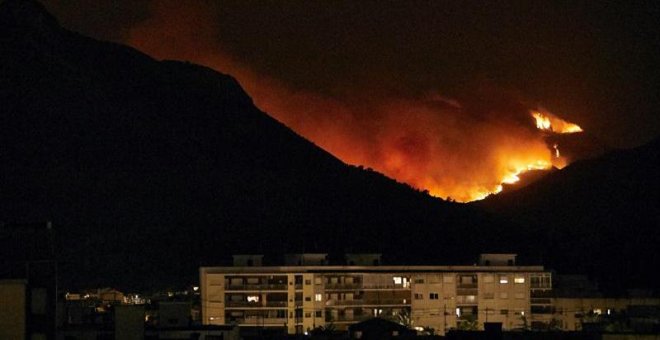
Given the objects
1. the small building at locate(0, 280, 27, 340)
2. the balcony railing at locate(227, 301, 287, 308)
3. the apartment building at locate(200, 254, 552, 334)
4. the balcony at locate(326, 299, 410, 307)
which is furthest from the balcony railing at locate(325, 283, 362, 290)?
the small building at locate(0, 280, 27, 340)

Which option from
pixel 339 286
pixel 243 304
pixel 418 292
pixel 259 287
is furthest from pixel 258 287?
pixel 418 292

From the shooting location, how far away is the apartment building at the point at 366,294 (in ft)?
244

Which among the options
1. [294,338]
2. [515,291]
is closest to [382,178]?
[515,291]

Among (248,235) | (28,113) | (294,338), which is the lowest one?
(294,338)

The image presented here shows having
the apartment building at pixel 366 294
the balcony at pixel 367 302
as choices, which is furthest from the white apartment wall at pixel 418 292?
the balcony at pixel 367 302

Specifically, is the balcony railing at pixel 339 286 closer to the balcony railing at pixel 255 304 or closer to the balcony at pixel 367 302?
the balcony at pixel 367 302

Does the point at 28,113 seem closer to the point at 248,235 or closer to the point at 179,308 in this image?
the point at 248,235

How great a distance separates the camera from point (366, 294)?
7775 centimetres

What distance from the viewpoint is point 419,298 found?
78.4 meters

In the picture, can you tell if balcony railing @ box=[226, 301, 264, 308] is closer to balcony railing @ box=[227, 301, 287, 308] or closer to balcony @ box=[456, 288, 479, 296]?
balcony railing @ box=[227, 301, 287, 308]

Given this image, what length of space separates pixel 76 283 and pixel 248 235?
A: 2206 cm

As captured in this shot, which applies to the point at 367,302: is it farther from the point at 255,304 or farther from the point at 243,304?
the point at 243,304

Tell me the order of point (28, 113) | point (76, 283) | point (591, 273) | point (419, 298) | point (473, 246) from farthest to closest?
1. point (28, 113)
2. point (473, 246)
3. point (591, 273)
4. point (76, 283)
5. point (419, 298)

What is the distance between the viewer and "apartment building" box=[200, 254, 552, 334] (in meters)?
74.5
